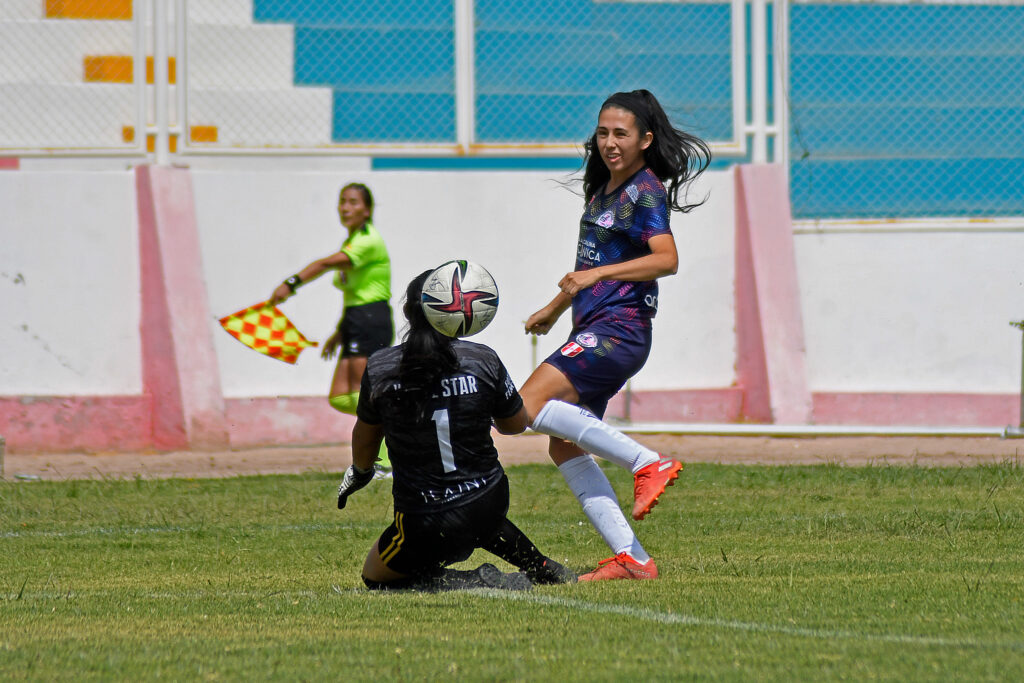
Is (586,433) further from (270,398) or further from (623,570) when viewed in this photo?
(270,398)

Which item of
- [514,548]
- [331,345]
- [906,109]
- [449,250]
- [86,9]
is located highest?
[86,9]

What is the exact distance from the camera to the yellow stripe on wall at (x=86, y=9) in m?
13.9

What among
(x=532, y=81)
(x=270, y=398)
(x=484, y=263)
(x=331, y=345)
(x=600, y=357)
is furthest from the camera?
(x=532, y=81)

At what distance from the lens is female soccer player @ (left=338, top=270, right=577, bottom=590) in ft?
16.7

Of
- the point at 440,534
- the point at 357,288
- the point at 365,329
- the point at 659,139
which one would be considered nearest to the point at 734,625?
the point at 440,534

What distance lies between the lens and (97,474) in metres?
10.6

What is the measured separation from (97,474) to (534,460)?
3.25 metres

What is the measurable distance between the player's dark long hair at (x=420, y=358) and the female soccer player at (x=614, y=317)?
1.95ft

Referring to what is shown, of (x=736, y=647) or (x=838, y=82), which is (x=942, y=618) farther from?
(x=838, y=82)

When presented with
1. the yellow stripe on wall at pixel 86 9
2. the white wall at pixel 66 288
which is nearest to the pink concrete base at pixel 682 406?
the white wall at pixel 66 288

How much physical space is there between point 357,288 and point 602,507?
535 cm

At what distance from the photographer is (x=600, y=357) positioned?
5.63 metres

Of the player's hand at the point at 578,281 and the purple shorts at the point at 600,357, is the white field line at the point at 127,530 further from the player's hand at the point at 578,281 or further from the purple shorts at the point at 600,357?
the player's hand at the point at 578,281

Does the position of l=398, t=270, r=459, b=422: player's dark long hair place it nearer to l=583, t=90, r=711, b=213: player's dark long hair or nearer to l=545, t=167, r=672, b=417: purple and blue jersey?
l=545, t=167, r=672, b=417: purple and blue jersey
